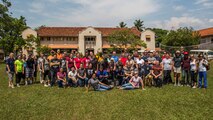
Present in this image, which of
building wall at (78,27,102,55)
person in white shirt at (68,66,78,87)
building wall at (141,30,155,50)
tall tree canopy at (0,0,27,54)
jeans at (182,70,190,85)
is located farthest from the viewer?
building wall at (141,30,155,50)

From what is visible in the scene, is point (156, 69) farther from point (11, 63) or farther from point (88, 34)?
point (88, 34)

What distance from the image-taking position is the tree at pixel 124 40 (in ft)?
158

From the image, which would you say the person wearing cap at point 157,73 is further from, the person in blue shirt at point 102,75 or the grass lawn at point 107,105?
the person in blue shirt at point 102,75

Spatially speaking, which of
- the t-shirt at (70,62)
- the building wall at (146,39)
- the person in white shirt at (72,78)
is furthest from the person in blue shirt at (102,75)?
the building wall at (146,39)

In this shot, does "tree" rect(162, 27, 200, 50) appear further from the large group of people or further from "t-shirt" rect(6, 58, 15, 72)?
"t-shirt" rect(6, 58, 15, 72)

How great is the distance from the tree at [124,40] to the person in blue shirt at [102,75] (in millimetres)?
35478

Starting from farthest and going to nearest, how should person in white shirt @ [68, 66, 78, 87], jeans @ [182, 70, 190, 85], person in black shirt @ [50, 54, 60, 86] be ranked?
person in black shirt @ [50, 54, 60, 86] < person in white shirt @ [68, 66, 78, 87] < jeans @ [182, 70, 190, 85]

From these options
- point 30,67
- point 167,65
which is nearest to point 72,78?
point 30,67

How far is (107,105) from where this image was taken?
28.8ft

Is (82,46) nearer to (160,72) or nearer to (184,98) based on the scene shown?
(160,72)

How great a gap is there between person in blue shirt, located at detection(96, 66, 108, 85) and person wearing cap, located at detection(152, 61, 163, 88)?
2759 mm

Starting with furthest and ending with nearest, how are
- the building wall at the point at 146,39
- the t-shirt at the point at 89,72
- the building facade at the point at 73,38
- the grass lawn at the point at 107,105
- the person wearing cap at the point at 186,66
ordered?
the building wall at the point at 146,39 → the building facade at the point at 73,38 → the t-shirt at the point at 89,72 → the person wearing cap at the point at 186,66 → the grass lawn at the point at 107,105

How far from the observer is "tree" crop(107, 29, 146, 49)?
48.1 meters

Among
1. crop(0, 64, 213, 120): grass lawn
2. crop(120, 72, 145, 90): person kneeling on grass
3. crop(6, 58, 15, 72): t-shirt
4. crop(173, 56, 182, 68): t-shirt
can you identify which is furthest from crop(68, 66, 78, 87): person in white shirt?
crop(173, 56, 182, 68): t-shirt
